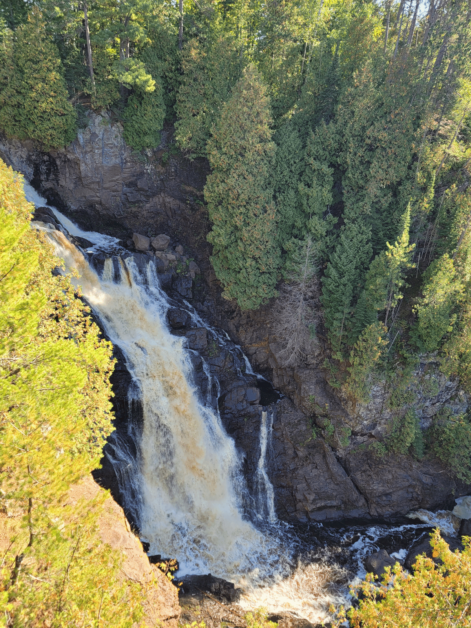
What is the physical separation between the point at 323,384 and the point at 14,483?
1882 cm

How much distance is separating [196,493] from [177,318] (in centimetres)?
989

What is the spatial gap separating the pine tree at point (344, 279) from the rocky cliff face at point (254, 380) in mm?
2057

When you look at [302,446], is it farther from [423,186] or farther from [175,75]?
[175,75]

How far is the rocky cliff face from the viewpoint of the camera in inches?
874

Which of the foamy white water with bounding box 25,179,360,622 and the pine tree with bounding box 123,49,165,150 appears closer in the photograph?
the foamy white water with bounding box 25,179,360,622

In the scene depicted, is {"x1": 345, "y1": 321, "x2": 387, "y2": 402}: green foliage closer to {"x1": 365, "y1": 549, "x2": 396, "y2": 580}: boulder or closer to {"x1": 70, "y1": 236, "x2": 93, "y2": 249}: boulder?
{"x1": 365, "y1": 549, "x2": 396, "y2": 580}: boulder

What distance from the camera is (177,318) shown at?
23.3 meters

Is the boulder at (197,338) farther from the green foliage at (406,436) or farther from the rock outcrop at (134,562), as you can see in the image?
the green foliage at (406,436)

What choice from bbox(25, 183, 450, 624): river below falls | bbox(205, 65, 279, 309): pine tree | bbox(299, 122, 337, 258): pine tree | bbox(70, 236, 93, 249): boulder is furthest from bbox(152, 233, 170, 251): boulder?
bbox(299, 122, 337, 258): pine tree

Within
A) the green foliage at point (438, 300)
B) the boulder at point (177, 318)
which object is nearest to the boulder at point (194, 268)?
the boulder at point (177, 318)

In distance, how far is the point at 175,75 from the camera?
27.7 meters

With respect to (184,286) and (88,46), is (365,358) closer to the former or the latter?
(184,286)

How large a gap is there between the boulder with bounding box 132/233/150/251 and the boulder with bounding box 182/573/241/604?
61.7 ft

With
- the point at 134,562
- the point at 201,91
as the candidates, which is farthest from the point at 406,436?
the point at 201,91
